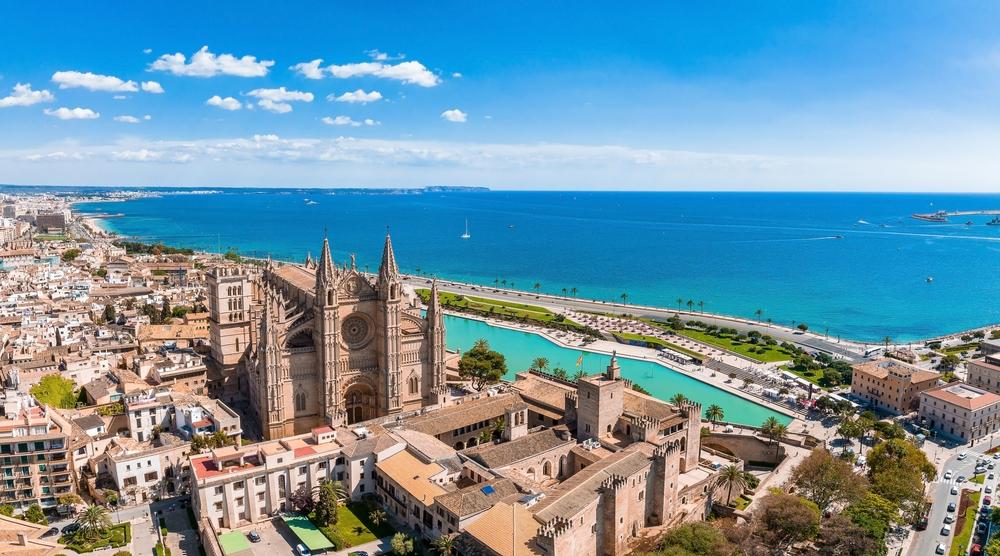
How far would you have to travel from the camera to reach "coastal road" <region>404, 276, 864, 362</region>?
9156 centimetres

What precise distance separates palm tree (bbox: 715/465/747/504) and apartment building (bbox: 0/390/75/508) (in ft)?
142

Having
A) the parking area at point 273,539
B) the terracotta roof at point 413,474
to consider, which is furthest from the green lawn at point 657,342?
the parking area at point 273,539

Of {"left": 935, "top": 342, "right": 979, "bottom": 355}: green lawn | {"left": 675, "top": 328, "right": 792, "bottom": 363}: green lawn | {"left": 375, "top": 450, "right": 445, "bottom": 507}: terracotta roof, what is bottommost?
{"left": 675, "top": 328, "right": 792, "bottom": 363}: green lawn

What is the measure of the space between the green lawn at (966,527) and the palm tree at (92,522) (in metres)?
51.6

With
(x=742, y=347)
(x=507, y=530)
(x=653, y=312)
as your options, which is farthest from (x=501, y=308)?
(x=507, y=530)

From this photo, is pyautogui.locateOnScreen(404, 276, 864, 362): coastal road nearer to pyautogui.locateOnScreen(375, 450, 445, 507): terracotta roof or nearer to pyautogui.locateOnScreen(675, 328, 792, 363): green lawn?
pyautogui.locateOnScreen(675, 328, 792, 363): green lawn

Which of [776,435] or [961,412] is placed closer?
[776,435]

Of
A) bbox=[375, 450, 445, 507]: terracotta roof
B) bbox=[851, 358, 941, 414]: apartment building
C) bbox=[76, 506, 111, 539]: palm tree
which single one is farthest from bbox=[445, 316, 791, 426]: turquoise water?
bbox=[76, 506, 111, 539]: palm tree

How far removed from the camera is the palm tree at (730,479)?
43.7 metres

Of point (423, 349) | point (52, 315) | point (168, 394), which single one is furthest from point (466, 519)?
point (52, 315)

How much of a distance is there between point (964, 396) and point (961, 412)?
2.46 metres

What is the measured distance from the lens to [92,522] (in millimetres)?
36562

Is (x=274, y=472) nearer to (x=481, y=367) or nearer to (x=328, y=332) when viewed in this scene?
(x=328, y=332)

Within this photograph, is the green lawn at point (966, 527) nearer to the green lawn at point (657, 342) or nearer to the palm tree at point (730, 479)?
the palm tree at point (730, 479)
